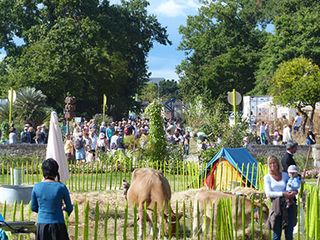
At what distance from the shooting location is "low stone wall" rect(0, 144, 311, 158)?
2722cm

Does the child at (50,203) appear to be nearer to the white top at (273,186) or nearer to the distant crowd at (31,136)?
the white top at (273,186)

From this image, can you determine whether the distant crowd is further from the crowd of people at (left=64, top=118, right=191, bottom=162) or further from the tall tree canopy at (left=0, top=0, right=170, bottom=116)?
the tall tree canopy at (left=0, top=0, right=170, bottom=116)

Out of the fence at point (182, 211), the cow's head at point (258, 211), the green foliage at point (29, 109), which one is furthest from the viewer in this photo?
the green foliage at point (29, 109)

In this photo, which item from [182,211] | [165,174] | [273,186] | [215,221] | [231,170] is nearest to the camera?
[273,186]

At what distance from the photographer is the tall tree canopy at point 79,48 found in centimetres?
5494

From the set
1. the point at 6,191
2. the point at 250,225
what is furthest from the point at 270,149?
the point at 250,225

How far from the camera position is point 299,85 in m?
41.7

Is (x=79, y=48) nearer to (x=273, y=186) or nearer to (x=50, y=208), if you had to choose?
(x=273, y=186)

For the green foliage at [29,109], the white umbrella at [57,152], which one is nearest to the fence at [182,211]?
the white umbrella at [57,152]

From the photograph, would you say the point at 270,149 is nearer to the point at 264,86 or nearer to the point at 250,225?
the point at 250,225

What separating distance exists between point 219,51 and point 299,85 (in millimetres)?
37260

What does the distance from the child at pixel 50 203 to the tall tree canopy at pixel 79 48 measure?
45.7 metres

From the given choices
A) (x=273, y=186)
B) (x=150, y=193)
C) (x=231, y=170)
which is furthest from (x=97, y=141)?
(x=273, y=186)

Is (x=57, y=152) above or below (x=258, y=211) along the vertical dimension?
above
